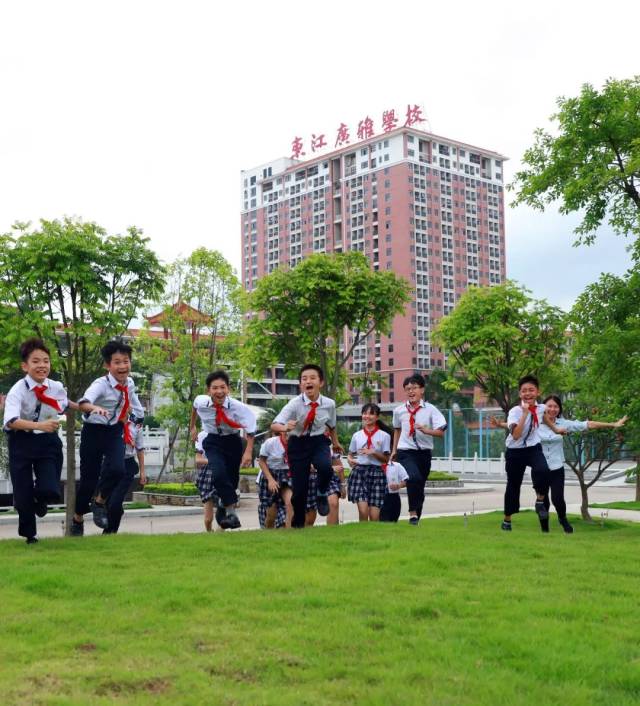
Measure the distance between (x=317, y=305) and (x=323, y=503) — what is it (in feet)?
59.9

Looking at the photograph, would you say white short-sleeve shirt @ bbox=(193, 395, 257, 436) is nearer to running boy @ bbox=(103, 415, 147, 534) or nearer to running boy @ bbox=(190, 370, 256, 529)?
running boy @ bbox=(190, 370, 256, 529)

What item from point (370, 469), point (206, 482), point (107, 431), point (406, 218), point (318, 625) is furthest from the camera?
point (406, 218)

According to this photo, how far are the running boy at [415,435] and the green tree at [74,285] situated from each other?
8.33 meters

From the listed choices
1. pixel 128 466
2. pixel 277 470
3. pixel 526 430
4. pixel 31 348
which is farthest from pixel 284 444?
pixel 31 348

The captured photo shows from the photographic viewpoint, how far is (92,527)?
22188 mm

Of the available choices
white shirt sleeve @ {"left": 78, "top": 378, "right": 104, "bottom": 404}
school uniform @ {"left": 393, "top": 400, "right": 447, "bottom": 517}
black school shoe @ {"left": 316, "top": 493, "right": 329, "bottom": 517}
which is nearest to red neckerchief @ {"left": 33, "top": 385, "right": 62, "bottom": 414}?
white shirt sleeve @ {"left": 78, "top": 378, "right": 104, "bottom": 404}

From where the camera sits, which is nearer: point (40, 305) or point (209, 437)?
point (209, 437)

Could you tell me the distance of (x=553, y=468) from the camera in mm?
11133

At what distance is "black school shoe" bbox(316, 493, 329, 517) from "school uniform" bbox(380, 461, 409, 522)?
43.0 inches

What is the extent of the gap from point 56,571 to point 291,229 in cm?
12391

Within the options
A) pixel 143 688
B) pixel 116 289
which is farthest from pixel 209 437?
pixel 116 289

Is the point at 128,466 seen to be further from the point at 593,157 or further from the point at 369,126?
the point at 369,126

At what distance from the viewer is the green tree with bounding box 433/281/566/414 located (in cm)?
2844

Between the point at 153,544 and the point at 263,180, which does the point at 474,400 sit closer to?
the point at 263,180
